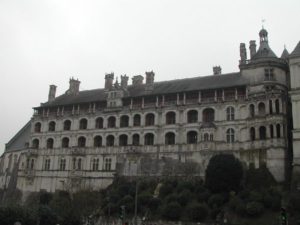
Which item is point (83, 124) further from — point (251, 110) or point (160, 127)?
point (251, 110)

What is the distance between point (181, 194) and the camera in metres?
61.7

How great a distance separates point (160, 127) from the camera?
77188 mm

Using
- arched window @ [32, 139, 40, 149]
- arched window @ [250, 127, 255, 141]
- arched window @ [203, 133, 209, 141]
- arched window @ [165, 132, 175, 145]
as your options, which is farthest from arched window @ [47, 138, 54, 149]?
arched window @ [250, 127, 255, 141]

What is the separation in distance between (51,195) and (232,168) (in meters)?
36.8

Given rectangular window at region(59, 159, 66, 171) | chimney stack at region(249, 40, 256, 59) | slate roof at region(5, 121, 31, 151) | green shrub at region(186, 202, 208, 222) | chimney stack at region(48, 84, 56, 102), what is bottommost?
green shrub at region(186, 202, 208, 222)

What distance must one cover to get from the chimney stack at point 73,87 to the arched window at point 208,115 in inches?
1340

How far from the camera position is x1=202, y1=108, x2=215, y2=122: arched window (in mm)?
73506

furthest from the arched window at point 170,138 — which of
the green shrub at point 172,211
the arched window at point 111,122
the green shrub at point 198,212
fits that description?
the green shrub at point 198,212

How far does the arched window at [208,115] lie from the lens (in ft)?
241

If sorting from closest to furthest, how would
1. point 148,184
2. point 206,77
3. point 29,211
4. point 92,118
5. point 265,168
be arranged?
point 29,211 → point 265,168 → point 148,184 → point 206,77 → point 92,118

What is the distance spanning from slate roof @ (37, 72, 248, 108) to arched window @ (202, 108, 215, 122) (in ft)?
13.1

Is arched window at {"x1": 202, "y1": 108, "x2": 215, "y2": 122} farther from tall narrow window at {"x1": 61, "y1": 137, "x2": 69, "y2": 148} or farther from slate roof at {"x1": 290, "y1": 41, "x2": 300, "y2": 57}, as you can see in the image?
tall narrow window at {"x1": 61, "y1": 137, "x2": 69, "y2": 148}

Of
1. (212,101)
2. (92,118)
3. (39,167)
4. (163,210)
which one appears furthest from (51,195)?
(212,101)

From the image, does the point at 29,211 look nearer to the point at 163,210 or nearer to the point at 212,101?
the point at 163,210
